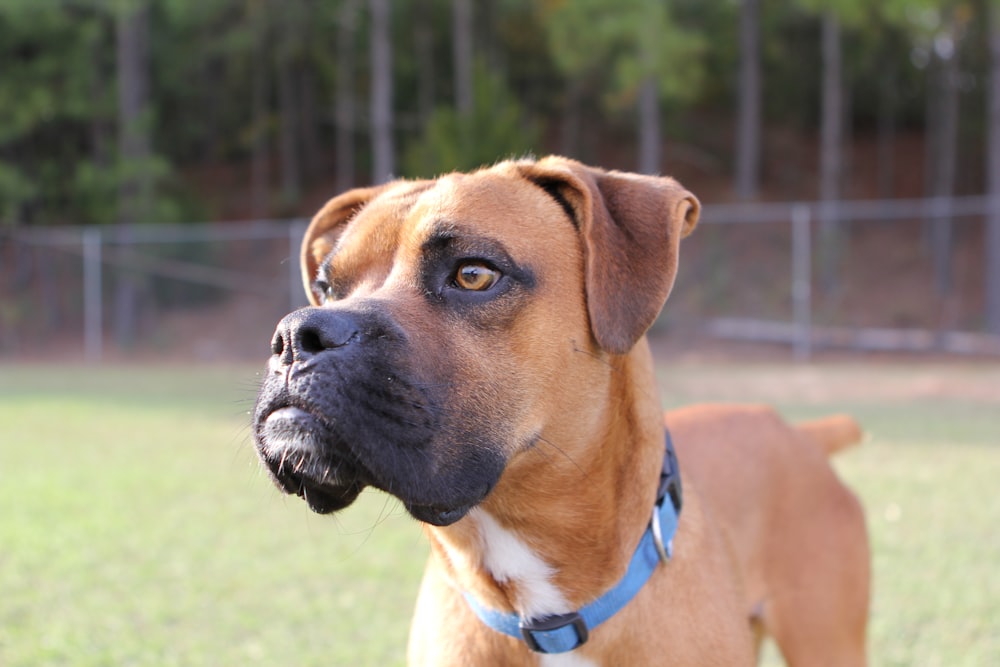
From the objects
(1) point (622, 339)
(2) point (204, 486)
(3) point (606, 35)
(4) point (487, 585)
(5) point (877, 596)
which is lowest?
(2) point (204, 486)

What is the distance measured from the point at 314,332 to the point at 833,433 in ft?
8.74

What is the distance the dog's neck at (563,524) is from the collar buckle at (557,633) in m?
0.05

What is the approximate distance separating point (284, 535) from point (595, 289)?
14.1 feet

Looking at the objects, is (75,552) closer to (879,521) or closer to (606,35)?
(879,521)

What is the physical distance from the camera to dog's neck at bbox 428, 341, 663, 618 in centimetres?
254

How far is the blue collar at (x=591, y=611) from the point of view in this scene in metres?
2.47

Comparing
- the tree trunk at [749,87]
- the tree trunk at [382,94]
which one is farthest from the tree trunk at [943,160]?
the tree trunk at [382,94]

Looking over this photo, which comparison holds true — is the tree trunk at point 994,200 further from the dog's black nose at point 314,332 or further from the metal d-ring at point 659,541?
the dog's black nose at point 314,332

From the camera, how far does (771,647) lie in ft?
15.2

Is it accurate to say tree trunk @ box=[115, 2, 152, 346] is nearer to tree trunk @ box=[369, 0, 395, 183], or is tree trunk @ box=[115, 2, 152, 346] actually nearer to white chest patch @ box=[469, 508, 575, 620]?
tree trunk @ box=[369, 0, 395, 183]

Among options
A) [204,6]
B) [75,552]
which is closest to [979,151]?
[204,6]

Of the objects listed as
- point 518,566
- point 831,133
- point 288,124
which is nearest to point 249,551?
point 518,566

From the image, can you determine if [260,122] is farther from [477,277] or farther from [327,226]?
[477,277]

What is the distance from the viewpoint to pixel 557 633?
247cm
